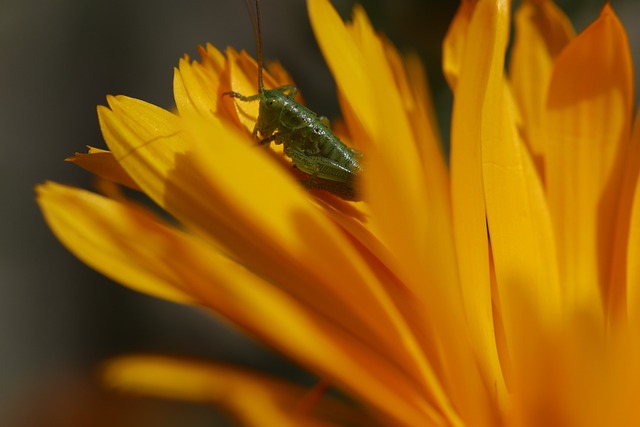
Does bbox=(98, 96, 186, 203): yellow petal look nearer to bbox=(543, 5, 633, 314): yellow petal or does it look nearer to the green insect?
→ the green insect

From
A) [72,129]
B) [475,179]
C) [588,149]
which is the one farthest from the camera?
[72,129]

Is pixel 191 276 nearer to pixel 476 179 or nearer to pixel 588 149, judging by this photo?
pixel 476 179

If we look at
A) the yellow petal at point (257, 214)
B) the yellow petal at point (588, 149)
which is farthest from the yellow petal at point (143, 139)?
the yellow petal at point (588, 149)

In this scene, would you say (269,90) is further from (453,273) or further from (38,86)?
(38,86)

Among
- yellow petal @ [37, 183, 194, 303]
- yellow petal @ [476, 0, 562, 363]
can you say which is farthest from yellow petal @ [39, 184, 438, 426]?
yellow petal @ [476, 0, 562, 363]

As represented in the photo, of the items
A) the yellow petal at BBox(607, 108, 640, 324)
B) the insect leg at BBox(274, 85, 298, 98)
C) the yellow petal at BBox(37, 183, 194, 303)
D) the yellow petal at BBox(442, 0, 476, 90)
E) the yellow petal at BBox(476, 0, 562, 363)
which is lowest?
the yellow petal at BBox(607, 108, 640, 324)

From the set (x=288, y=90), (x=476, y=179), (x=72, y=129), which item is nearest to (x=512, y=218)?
(x=476, y=179)

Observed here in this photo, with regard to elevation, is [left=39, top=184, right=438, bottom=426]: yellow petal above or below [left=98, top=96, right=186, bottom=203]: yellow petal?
below
